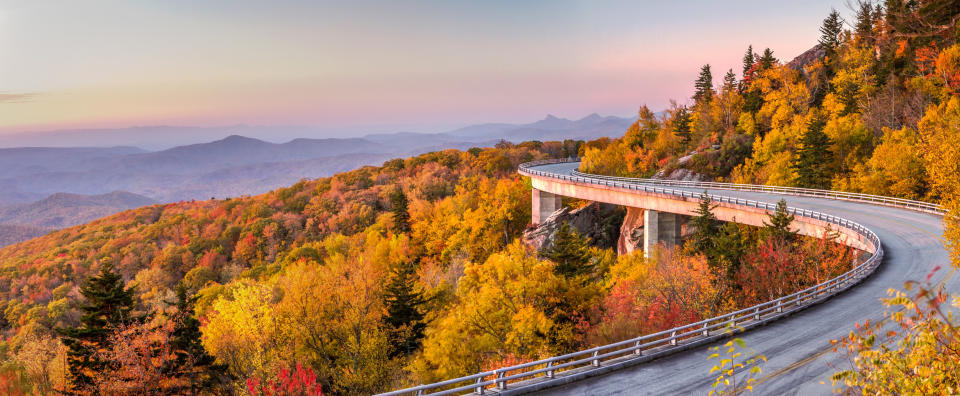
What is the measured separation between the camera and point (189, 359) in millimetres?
32531

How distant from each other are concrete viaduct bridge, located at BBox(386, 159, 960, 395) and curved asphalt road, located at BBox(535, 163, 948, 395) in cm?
3

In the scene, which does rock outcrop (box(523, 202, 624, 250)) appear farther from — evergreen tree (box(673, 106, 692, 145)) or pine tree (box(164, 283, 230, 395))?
pine tree (box(164, 283, 230, 395))

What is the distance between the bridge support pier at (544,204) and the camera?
262 ft

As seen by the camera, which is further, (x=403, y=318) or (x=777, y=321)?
(x=403, y=318)

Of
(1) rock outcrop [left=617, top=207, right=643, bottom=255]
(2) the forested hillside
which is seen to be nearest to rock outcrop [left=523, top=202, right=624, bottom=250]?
(2) the forested hillside

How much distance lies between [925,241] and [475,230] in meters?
50.4

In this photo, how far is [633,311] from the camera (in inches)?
1266

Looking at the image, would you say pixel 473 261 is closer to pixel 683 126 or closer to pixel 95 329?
pixel 683 126

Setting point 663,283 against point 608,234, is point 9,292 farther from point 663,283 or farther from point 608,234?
point 663,283

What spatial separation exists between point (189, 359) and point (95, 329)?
5242mm

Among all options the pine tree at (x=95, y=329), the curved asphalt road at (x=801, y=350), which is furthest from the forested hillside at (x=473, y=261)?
the curved asphalt road at (x=801, y=350)

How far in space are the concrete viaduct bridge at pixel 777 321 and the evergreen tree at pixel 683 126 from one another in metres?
31.3

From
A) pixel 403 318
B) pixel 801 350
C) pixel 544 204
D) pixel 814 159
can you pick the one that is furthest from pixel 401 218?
pixel 801 350

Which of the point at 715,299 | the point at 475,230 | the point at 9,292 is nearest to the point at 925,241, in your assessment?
the point at 715,299
